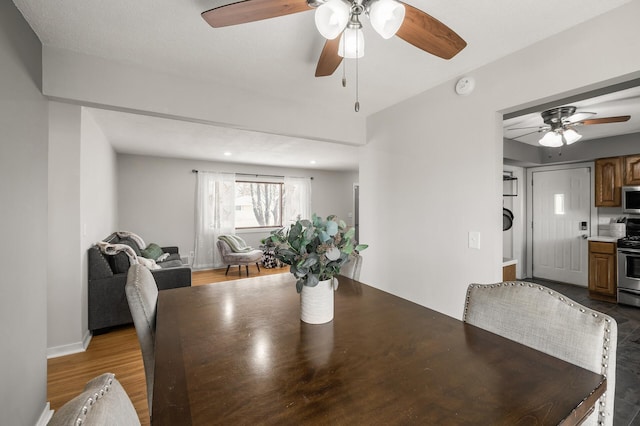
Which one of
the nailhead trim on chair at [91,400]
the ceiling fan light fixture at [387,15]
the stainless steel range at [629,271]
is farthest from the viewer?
the stainless steel range at [629,271]

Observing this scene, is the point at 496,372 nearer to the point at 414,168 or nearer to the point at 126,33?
the point at 414,168

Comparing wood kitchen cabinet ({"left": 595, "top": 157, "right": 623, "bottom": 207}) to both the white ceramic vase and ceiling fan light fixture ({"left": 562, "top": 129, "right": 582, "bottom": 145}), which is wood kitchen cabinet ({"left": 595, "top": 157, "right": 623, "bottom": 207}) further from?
the white ceramic vase

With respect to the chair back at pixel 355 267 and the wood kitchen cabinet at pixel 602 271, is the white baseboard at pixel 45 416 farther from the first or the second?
the wood kitchen cabinet at pixel 602 271

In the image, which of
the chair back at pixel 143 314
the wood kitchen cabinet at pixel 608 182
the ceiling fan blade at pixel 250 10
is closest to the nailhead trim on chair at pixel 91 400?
the chair back at pixel 143 314

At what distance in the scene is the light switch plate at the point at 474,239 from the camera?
2.05 meters

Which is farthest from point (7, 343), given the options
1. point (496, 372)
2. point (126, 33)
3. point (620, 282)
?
point (620, 282)

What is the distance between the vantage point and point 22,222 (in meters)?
1.46

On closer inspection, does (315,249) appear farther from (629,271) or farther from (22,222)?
(629,271)

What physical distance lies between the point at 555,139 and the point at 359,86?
204 cm

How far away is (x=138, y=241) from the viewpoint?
4367mm

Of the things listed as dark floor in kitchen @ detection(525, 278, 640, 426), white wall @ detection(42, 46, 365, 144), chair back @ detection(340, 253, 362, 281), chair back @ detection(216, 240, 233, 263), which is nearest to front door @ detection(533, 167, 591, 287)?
dark floor in kitchen @ detection(525, 278, 640, 426)

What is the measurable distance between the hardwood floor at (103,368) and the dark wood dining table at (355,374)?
1331 mm

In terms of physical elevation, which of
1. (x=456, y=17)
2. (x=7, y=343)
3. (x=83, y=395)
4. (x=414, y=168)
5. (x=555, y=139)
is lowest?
(x=7, y=343)

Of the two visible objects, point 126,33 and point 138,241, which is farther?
point 138,241
